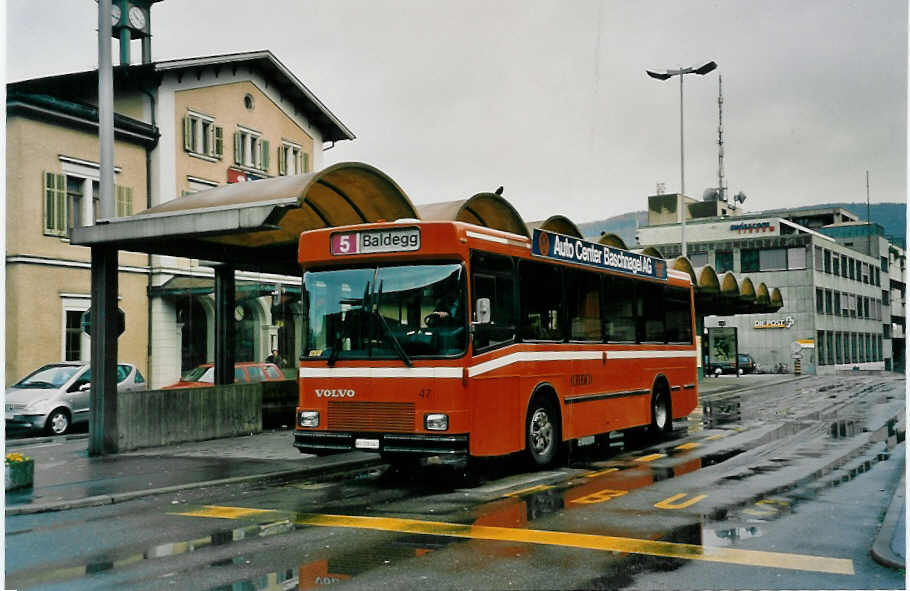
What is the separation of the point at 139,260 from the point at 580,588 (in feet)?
92.4

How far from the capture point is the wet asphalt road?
24.0 feet

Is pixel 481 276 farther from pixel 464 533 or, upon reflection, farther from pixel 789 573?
pixel 789 573

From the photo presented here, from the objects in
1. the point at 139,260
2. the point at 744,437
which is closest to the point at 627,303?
the point at 744,437

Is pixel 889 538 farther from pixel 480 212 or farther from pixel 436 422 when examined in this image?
pixel 480 212

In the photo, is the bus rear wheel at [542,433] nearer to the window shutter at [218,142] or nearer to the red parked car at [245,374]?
the red parked car at [245,374]

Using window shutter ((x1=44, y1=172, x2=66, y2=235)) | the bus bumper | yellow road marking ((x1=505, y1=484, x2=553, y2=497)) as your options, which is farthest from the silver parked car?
yellow road marking ((x1=505, y1=484, x2=553, y2=497))

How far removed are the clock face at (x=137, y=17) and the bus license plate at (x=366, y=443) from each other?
28430mm

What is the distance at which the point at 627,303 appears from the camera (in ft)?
55.6

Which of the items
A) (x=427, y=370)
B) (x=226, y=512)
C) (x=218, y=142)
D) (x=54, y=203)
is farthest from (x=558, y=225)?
A: (x=218, y=142)

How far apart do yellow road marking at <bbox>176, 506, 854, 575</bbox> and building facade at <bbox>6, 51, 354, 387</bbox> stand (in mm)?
10375

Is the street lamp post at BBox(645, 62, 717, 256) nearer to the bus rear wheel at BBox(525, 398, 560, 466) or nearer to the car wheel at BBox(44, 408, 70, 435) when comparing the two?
the car wheel at BBox(44, 408, 70, 435)

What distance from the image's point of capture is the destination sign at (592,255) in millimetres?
13969

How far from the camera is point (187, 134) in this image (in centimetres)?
3475

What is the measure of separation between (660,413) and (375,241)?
861 cm
